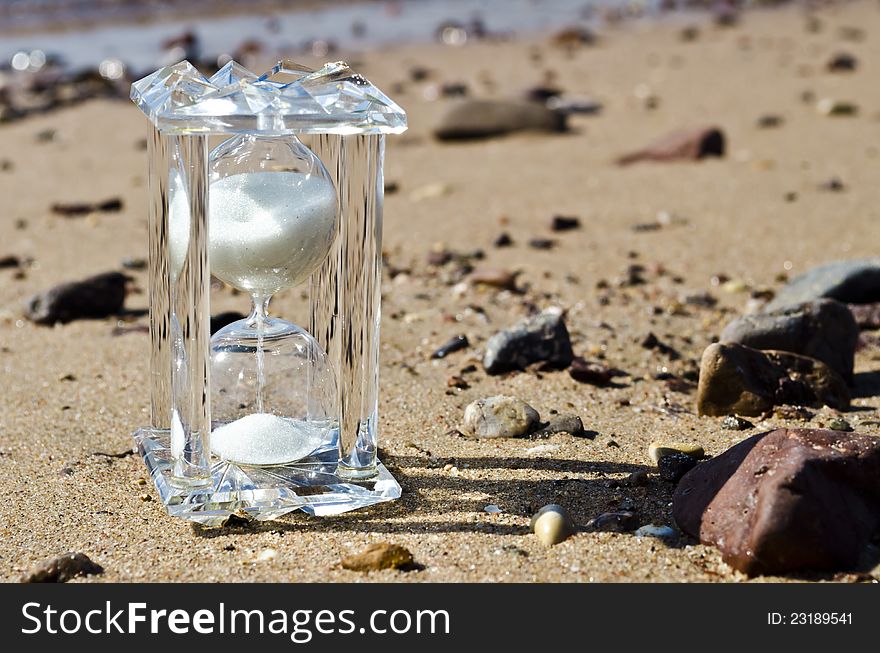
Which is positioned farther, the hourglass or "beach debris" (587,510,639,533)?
"beach debris" (587,510,639,533)

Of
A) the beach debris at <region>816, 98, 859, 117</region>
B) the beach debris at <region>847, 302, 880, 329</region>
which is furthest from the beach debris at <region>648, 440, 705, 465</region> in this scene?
the beach debris at <region>816, 98, 859, 117</region>

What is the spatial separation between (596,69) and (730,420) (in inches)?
380

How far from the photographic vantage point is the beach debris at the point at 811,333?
4.62 metres

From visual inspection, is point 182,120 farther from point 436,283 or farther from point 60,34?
point 60,34

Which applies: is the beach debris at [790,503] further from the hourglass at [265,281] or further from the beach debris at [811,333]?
the beach debris at [811,333]

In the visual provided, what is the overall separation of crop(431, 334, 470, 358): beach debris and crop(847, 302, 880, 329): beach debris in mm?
1722

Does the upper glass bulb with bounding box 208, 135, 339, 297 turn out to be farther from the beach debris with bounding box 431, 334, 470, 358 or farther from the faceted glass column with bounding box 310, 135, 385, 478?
the beach debris with bounding box 431, 334, 470, 358

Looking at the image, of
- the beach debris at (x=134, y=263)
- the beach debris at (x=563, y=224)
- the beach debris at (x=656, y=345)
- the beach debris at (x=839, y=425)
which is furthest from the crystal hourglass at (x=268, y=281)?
the beach debris at (x=563, y=224)

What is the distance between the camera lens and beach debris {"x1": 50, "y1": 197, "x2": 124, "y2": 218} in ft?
25.7

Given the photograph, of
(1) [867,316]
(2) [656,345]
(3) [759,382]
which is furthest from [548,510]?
(1) [867,316]

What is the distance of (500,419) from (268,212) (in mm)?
1332

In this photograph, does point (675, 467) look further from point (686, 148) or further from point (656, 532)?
point (686, 148)

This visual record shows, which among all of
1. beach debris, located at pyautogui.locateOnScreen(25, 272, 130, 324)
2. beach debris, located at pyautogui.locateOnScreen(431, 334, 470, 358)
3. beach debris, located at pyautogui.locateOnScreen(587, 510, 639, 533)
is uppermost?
beach debris, located at pyautogui.locateOnScreen(587, 510, 639, 533)

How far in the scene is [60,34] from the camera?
703 inches
